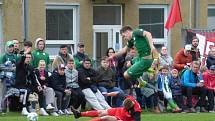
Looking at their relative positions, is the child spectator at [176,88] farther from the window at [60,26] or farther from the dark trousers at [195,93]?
the window at [60,26]

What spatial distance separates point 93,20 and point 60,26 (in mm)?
1470

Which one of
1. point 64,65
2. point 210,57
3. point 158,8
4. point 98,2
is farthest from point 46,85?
point 158,8

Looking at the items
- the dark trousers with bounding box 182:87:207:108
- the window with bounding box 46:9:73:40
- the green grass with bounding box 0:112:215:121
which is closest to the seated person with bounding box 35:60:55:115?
the green grass with bounding box 0:112:215:121

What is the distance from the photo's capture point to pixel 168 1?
1228 inches

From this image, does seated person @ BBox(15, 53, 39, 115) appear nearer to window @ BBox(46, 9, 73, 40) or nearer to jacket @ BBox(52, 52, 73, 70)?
jacket @ BBox(52, 52, 73, 70)

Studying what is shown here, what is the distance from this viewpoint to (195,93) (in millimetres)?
23812

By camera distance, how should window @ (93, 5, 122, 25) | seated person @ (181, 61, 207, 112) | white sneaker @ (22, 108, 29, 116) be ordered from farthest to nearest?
window @ (93, 5, 122, 25)
seated person @ (181, 61, 207, 112)
white sneaker @ (22, 108, 29, 116)

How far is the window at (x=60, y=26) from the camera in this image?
2914cm

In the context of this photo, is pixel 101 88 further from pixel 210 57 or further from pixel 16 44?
pixel 210 57

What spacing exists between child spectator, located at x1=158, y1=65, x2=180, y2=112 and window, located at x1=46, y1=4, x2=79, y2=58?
6.29 m

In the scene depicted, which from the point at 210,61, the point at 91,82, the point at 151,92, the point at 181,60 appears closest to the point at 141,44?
the point at 91,82

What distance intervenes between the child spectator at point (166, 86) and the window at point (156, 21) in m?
7.49

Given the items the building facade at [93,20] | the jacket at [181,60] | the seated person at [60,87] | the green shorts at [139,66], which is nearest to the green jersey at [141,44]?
the green shorts at [139,66]

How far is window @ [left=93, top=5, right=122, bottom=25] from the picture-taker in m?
30.3
